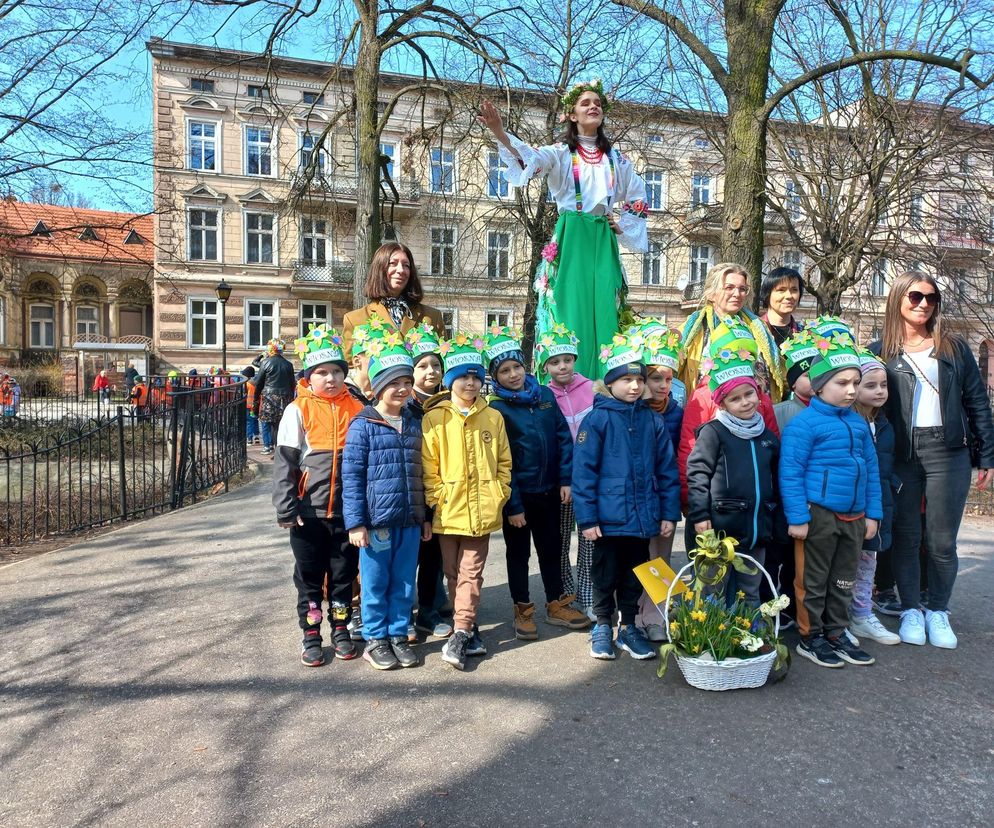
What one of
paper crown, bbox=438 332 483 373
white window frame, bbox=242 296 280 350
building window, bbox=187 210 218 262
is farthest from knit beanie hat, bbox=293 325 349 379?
building window, bbox=187 210 218 262

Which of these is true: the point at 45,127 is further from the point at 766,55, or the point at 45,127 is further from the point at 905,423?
the point at 905,423

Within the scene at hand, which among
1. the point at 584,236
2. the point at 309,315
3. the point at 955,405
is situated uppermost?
the point at 309,315

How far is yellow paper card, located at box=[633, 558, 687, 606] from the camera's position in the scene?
11.7 ft

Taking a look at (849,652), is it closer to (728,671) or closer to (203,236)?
(728,671)

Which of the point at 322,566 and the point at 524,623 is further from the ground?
the point at 322,566

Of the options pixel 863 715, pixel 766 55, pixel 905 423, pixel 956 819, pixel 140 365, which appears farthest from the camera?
pixel 140 365

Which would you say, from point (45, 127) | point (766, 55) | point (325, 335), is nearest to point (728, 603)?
point (325, 335)

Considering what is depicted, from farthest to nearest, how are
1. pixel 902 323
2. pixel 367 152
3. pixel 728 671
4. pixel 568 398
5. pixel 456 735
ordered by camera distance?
pixel 367 152 < pixel 568 398 < pixel 902 323 < pixel 728 671 < pixel 456 735

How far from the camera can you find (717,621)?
10.8 ft

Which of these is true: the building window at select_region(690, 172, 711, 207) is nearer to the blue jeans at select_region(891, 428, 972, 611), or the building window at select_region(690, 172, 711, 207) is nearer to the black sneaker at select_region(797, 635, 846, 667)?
the blue jeans at select_region(891, 428, 972, 611)

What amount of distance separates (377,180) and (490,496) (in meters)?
6.98

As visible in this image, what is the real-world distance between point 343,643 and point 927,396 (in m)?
3.57

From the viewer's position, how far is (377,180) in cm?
954

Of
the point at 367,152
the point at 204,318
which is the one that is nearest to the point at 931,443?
the point at 367,152
